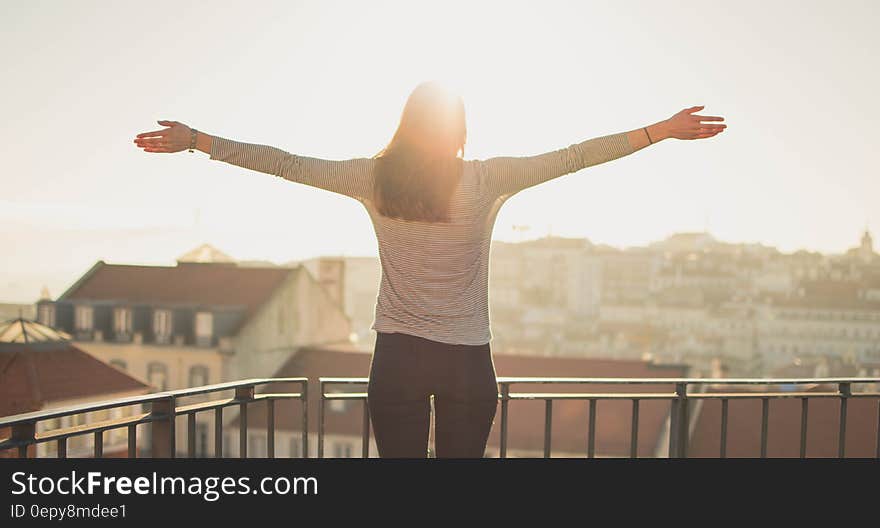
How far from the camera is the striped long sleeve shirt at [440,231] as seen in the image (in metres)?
2.66

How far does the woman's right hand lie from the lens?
9.45 ft

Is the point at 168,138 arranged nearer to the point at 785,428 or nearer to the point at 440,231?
the point at 440,231

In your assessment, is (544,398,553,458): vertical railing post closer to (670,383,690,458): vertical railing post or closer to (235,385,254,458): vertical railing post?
(670,383,690,458): vertical railing post

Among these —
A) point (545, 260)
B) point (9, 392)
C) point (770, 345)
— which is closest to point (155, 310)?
point (9, 392)

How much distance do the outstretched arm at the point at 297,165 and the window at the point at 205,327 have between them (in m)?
35.0

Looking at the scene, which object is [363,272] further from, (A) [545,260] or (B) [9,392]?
(B) [9,392]

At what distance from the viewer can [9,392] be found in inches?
131

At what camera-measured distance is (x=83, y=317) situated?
39125mm

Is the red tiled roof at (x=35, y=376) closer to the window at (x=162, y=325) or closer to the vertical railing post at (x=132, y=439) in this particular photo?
the vertical railing post at (x=132, y=439)

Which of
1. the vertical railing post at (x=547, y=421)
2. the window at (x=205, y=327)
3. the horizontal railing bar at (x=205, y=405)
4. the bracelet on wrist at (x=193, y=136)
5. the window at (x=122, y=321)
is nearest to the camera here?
the bracelet on wrist at (x=193, y=136)

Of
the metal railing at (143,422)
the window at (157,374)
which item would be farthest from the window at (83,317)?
the metal railing at (143,422)

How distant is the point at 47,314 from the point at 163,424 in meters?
39.4

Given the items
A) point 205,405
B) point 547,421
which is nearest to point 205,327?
point 547,421
